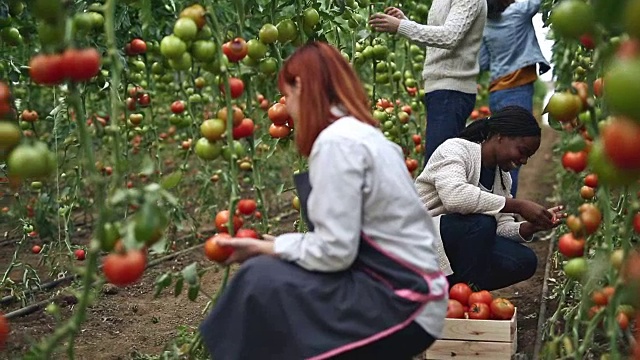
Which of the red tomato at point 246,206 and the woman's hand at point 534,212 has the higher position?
the red tomato at point 246,206

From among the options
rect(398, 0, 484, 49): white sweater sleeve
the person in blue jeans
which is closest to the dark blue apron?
rect(398, 0, 484, 49): white sweater sleeve

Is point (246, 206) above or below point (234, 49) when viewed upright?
below

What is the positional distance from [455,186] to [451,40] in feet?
2.36

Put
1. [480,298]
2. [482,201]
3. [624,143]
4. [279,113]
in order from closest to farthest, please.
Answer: [624,143], [279,113], [480,298], [482,201]

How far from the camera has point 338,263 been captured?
1.74m

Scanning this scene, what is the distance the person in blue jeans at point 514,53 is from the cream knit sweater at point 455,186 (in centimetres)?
100

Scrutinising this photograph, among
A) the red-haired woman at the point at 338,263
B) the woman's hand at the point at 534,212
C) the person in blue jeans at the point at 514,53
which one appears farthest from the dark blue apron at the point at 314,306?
the person in blue jeans at the point at 514,53

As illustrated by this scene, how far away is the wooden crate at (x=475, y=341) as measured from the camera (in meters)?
2.36

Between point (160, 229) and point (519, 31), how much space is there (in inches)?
98.0

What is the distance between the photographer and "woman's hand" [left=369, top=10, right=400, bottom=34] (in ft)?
9.86

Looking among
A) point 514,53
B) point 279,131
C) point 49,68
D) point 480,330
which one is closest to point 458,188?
point 480,330

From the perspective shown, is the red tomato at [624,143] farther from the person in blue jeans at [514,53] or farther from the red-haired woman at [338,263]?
the person in blue jeans at [514,53]

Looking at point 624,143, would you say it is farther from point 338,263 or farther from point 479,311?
point 479,311

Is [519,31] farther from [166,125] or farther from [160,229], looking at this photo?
[166,125]
